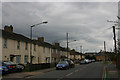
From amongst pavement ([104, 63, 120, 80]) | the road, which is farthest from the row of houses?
pavement ([104, 63, 120, 80])

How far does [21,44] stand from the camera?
1342 inches

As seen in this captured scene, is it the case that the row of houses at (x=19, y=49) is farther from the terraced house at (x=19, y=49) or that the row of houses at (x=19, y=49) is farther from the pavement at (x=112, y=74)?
the pavement at (x=112, y=74)

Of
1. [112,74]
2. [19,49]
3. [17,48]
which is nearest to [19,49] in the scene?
[19,49]

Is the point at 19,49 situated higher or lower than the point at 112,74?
higher

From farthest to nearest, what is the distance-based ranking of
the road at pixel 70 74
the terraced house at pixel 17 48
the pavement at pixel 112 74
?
the terraced house at pixel 17 48, the road at pixel 70 74, the pavement at pixel 112 74

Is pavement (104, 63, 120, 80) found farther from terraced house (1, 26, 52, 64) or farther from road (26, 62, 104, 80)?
terraced house (1, 26, 52, 64)

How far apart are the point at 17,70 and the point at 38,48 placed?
→ 20.2 m

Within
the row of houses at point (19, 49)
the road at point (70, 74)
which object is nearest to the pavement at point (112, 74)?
the road at point (70, 74)

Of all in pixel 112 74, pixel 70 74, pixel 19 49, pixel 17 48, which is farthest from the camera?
pixel 19 49

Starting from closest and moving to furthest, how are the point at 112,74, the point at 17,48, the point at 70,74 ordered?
the point at 112,74 < the point at 70,74 < the point at 17,48

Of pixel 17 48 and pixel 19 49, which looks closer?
pixel 17 48

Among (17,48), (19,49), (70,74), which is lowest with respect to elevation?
(70,74)

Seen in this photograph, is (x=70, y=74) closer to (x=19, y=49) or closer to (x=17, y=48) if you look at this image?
(x=17, y=48)

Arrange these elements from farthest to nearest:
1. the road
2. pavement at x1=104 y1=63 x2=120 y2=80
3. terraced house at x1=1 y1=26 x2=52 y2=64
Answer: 1. terraced house at x1=1 y1=26 x2=52 y2=64
2. the road
3. pavement at x1=104 y1=63 x2=120 y2=80
